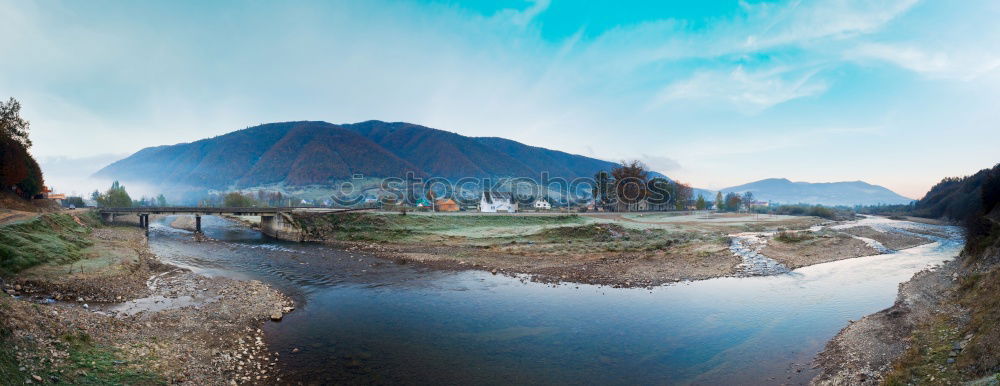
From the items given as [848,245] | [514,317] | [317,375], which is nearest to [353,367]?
[317,375]

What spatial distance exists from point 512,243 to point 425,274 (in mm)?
16631

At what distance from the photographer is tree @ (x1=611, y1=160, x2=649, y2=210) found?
100125 millimetres

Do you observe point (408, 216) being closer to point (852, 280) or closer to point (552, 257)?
point (552, 257)

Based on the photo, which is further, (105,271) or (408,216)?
(408,216)

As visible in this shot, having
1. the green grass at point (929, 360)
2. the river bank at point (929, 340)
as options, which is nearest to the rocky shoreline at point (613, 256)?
the river bank at point (929, 340)

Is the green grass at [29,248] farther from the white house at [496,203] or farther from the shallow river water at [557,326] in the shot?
the white house at [496,203]

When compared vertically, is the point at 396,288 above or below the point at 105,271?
below

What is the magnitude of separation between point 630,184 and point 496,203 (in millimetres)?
39521

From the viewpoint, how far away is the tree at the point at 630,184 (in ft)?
328

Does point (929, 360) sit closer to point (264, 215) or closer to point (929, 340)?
point (929, 340)

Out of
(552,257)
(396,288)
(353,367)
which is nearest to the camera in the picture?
(353,367)

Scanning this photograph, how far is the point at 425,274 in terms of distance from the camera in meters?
28.8

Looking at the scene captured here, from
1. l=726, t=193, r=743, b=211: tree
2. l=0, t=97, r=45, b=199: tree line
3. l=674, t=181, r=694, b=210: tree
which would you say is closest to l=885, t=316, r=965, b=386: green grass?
l=0, t=97, r=45, b=199: tree line

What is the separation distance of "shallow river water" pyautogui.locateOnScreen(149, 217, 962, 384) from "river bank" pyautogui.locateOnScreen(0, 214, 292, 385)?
134 cm
